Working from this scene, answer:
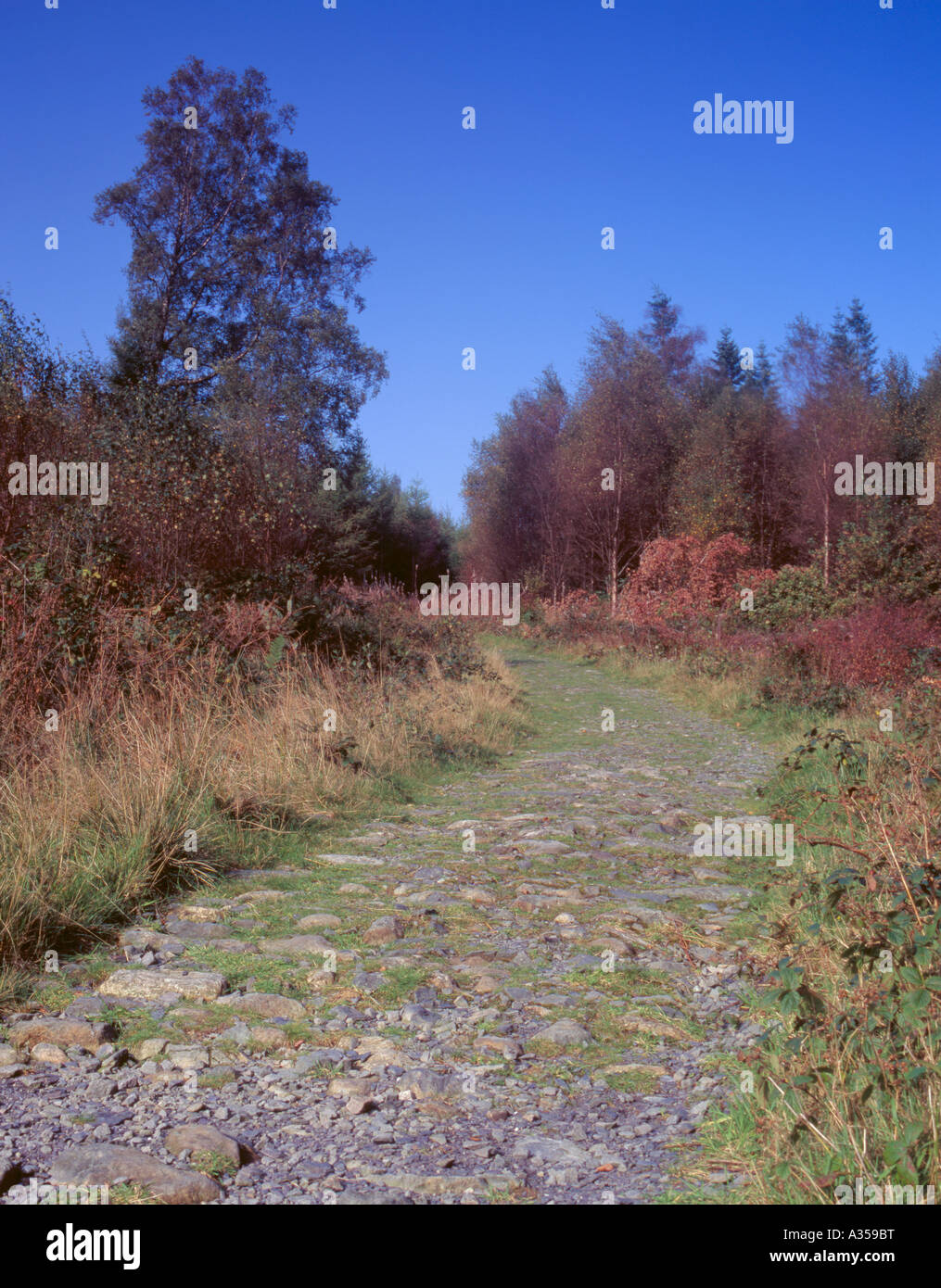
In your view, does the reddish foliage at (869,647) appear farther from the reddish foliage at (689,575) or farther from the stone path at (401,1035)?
the reddish foliage at (689,575)

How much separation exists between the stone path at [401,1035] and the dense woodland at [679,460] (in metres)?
21.0

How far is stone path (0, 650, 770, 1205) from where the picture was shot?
9.39ft

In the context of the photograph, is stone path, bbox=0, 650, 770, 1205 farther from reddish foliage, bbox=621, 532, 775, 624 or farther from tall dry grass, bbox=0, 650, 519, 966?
reddish foliage, bbox=621, 532, 775, 624

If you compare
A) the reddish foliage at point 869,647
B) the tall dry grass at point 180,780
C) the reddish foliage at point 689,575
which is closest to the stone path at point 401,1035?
the tall dry grass at point 180,780

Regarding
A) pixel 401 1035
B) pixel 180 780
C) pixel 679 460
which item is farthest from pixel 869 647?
pixel 679 460

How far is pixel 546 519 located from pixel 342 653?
875 inches

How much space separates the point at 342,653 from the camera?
1241 cm

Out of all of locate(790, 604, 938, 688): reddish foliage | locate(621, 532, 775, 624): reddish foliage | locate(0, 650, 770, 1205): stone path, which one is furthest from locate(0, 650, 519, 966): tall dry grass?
A: locate(621, 532, 775, 624): reddish foliage

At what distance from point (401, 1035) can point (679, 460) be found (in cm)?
3013

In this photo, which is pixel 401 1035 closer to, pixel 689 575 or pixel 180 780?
pixel 180 780

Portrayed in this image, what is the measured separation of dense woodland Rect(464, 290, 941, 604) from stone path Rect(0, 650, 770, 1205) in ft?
68.9

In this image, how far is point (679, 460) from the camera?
32125mm

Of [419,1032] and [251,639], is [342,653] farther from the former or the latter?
[419,1032]
